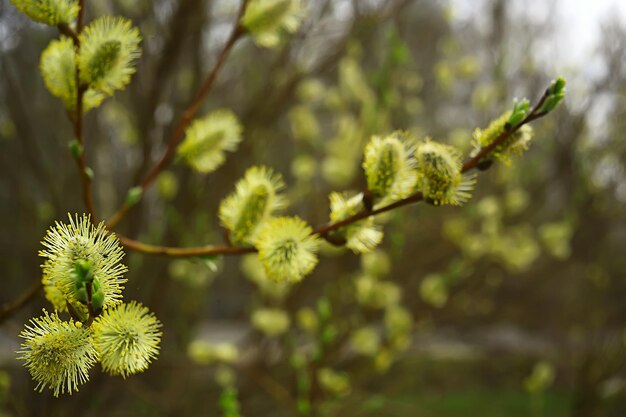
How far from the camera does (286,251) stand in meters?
0.61

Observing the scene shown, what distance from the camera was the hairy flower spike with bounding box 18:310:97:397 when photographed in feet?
1.44

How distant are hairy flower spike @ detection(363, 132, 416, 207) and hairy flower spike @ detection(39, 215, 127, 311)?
0.29 meters

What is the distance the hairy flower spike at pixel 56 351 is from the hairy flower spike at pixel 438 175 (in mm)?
350

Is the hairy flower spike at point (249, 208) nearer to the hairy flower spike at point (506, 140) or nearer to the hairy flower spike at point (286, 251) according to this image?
the hairy flower spike at point (286, 251)

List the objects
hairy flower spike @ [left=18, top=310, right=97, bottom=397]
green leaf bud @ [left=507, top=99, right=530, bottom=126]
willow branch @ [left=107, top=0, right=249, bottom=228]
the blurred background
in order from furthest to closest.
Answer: the blurred background
willow branch @ [left=107, top=0, right=249, bottom=228]
green leaf bud @ [left=507, top=99, right=530, bottom=126]
hairy flower spike @ [left=18, top=310, right=97, bottom=397]

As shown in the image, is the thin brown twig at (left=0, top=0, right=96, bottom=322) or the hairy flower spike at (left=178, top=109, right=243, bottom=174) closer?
the thin brown twig at (left=0, top=0, right=96, bottom=322)

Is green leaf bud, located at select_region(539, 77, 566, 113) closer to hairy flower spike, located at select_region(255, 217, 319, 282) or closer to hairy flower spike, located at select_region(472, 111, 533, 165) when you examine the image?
hairy flower spike, located at select_region(472, 111, 533, 165)

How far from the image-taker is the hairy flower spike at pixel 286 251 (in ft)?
1.97

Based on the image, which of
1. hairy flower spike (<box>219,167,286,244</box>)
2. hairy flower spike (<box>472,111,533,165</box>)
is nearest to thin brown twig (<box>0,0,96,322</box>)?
hairy flower spike (<box>219,167,286,244</box>)

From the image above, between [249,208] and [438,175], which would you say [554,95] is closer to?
[438,175]

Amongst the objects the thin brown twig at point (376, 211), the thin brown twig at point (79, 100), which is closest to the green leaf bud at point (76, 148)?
the thin brown twig at point (79, 100)

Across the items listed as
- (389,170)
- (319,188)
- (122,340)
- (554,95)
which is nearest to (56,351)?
(122,340)

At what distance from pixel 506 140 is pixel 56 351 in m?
0.46

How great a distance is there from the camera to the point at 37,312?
4.31ft
